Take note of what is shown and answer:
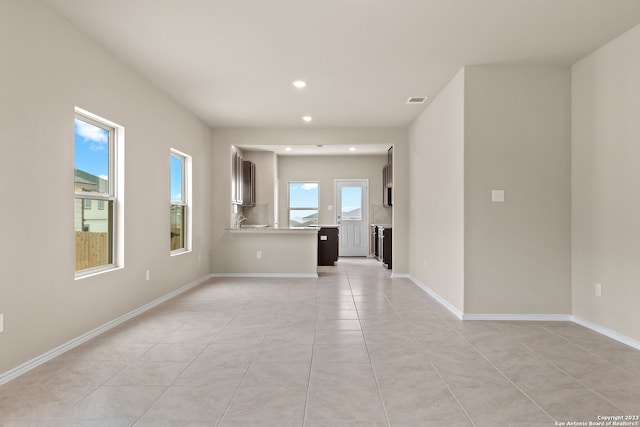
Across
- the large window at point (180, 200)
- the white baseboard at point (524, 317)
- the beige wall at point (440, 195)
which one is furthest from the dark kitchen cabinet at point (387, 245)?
the large window at point (180, 200)

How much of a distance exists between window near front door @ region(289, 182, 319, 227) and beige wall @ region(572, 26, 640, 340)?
22.1 feet

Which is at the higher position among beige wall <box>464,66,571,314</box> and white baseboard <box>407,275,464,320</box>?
beige wall <box>464,66,571,314</box>

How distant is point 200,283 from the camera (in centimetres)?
612

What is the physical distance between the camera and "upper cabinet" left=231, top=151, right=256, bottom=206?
7.11 m

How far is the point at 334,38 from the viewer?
3377 millimetres

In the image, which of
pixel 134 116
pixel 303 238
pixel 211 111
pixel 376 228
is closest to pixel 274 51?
pixel 134 116

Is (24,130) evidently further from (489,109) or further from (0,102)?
(489,109)

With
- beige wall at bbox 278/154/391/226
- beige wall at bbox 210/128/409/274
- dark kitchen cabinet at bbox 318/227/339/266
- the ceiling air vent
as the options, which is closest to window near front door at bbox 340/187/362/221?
beige wall at bbox 278/154/391/226

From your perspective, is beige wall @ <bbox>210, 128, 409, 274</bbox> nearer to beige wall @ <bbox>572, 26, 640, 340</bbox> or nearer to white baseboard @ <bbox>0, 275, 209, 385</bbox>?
white baseboard @ <bbox>0, 275, 209, 385</bbox>

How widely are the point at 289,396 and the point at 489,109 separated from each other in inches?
131

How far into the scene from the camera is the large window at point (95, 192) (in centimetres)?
342

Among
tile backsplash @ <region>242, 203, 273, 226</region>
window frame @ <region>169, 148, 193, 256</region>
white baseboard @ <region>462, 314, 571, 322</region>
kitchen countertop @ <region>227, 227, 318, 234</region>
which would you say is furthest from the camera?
tile backsplash @ <region>242, 203, 273, 226</region>

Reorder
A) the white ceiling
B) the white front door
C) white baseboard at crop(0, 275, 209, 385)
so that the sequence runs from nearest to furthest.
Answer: white baseboard at crop(0, 275, 209, 385), the white ceiling, the white front door

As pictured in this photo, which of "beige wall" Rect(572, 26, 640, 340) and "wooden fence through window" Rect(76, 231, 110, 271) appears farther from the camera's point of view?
"wooden fence through window" Rect(76, 231, 110, 271)
